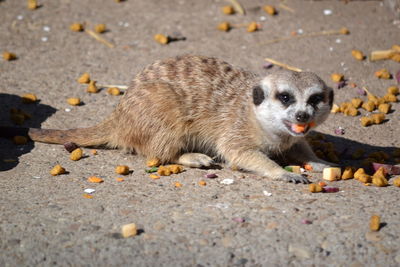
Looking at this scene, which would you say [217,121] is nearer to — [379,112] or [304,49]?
[379,112]

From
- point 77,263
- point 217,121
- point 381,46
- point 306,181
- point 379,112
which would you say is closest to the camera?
point 77,263

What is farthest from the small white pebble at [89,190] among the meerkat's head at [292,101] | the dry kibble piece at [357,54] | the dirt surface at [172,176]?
the dry kibble piece at [357,54]

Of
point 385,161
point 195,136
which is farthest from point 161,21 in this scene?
point 385,161

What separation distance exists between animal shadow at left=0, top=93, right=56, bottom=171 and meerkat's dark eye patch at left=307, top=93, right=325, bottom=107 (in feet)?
6.45

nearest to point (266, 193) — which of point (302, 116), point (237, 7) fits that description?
point (302, 116)

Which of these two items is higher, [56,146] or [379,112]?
[379,112]

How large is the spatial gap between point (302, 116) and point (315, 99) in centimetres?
18

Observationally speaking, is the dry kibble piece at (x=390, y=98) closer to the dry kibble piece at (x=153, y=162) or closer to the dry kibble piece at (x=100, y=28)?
the dry kibble piece at (x=153, y=162)

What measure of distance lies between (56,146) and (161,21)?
2306 millimetres

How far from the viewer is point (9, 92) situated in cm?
507

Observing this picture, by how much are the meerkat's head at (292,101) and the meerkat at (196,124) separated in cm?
2

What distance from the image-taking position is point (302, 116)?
3582mm

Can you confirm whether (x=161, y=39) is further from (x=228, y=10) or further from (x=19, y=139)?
(x=19, y=139)

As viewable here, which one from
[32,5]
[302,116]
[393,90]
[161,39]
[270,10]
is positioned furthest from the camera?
[32,5]
